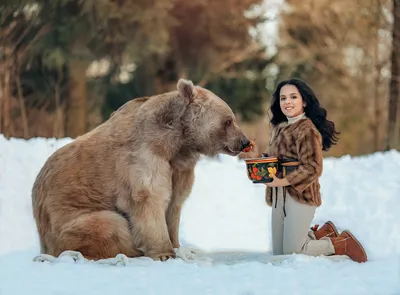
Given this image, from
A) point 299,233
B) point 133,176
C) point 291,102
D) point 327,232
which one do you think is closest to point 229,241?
point 327,232

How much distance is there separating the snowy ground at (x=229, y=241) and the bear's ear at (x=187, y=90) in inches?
49.7

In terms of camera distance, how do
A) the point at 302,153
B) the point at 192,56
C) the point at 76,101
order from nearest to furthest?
the point at 302,153, the point at 76,101, the point at 192,56

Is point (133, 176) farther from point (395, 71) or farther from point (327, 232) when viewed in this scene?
point (395, 71)

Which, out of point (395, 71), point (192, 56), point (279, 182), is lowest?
point (279, 182)

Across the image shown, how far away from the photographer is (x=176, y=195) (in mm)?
4887

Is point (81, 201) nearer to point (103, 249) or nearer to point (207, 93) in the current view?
point (103, 249)

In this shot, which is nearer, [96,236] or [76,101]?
[96,236]

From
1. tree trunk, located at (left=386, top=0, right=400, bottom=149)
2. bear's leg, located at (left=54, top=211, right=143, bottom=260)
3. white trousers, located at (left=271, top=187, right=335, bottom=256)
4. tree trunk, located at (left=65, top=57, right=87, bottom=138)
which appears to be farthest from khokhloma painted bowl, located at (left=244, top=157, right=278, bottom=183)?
tree trunk, located at (left=65, top=57, right=87, bottom=138)

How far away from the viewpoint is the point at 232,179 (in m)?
9.20

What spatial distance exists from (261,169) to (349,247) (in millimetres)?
949

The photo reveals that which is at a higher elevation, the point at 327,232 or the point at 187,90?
the point at 187,90

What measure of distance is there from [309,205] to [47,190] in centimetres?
207

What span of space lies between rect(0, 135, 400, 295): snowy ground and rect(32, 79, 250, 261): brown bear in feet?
0.83

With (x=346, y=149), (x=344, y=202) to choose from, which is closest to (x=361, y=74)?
(x=346, y=149)
